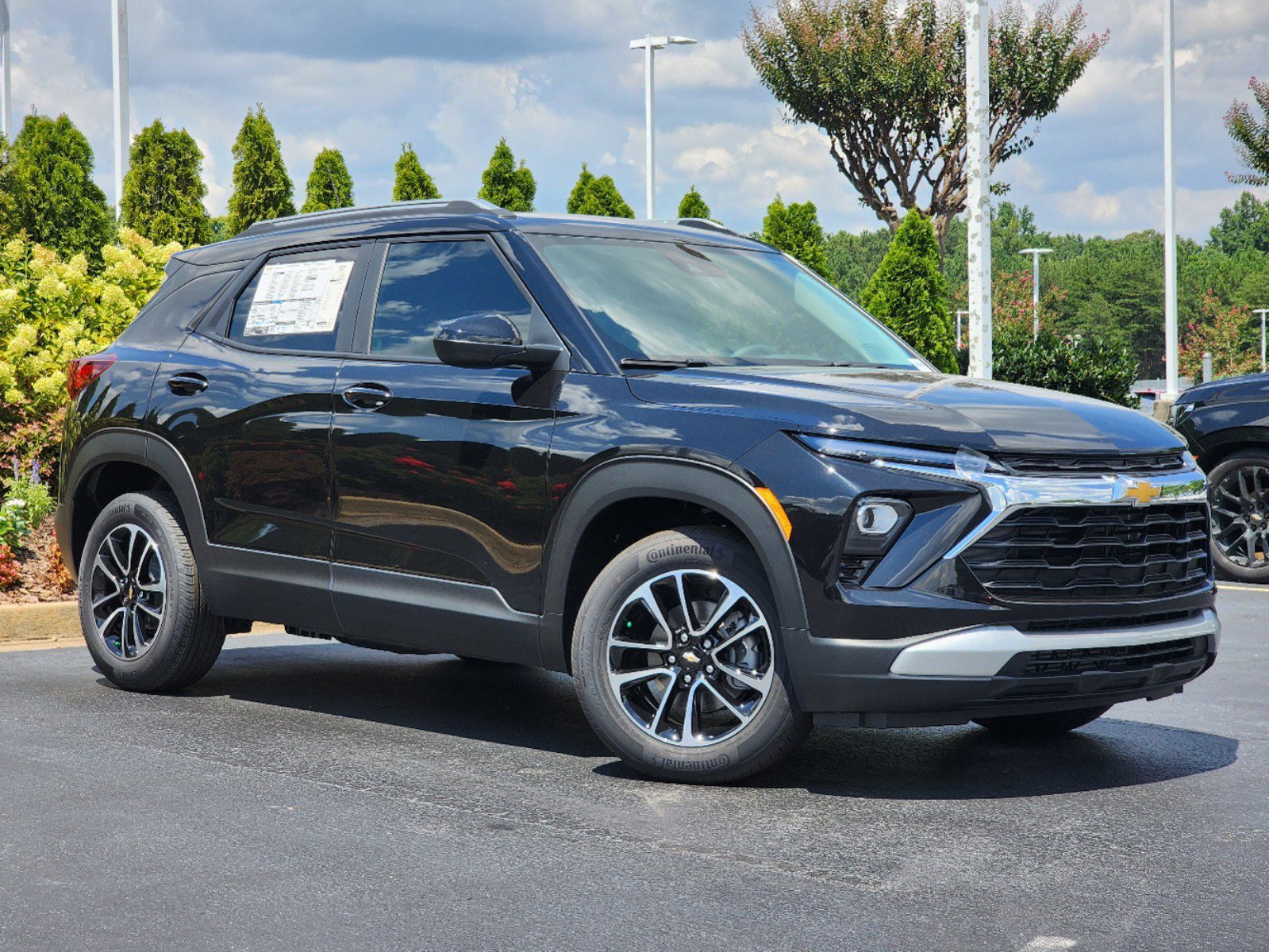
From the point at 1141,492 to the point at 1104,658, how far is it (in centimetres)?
53

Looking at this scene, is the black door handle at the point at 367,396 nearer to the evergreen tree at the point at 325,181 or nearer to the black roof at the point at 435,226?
the black roof at the point at 435,226

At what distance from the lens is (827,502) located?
16.2ft

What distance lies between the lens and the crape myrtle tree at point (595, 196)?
29562 millimetres

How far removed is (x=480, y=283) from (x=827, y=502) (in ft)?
6.02

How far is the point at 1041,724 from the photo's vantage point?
6.26m

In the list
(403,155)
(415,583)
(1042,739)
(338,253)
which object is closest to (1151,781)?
(1042,739)

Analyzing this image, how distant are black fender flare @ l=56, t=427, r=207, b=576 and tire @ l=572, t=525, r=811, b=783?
206 centimetres

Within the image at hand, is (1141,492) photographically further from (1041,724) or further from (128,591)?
(128,591)

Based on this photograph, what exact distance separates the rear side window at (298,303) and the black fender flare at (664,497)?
147 cm

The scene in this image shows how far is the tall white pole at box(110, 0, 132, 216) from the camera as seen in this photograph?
2252cm

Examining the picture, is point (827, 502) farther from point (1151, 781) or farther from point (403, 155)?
point (403, 155)

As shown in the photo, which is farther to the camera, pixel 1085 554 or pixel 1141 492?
pixel 1141 492

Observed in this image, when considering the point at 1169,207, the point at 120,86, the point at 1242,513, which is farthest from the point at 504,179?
the point at 1242,513

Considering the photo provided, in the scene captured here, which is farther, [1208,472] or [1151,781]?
[1208,472]
